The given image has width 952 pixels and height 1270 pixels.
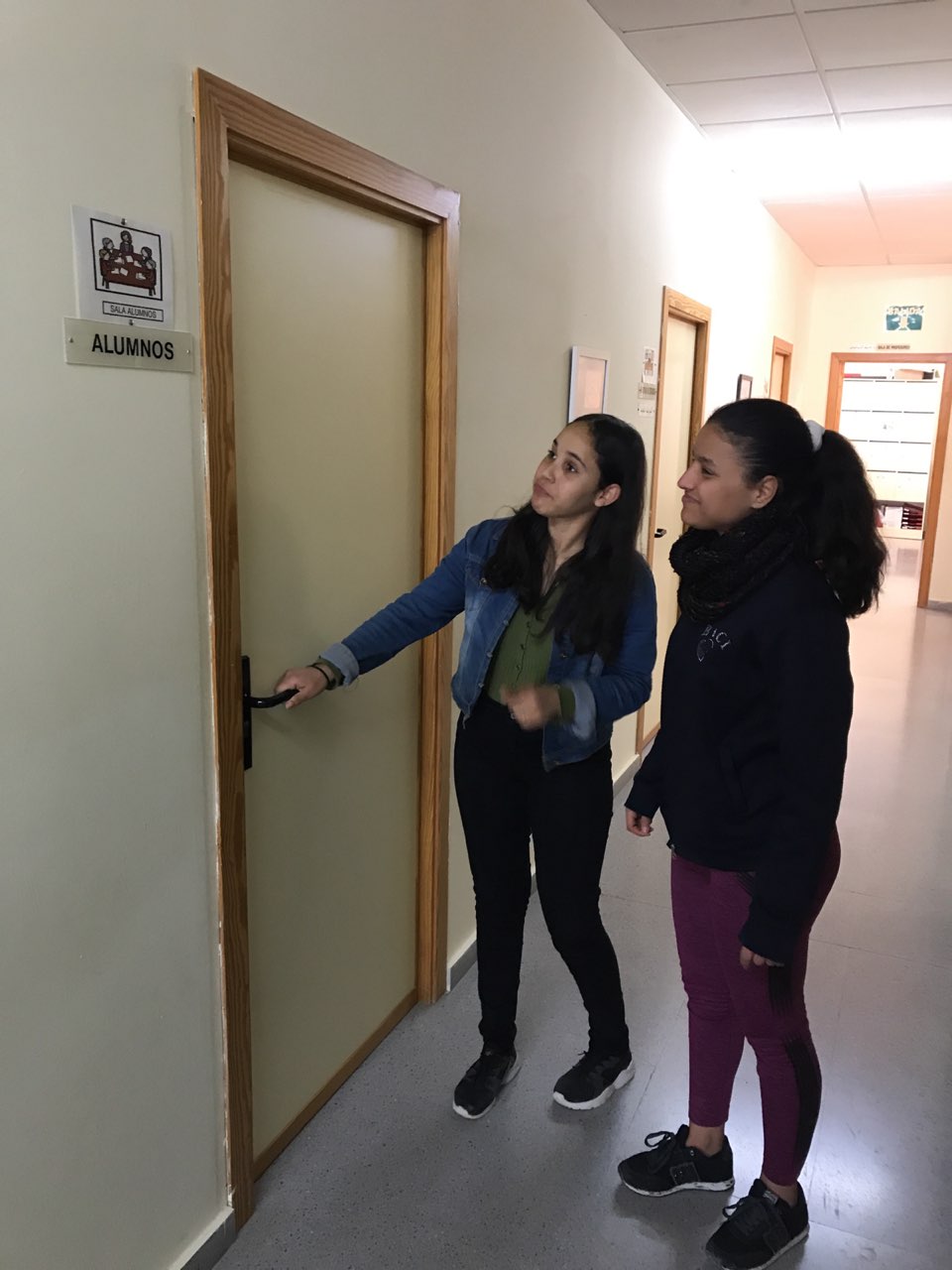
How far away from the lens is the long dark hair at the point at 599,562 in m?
1.84

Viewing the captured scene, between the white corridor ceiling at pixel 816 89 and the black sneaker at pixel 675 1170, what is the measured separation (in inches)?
122

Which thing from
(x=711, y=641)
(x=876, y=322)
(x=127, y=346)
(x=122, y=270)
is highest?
(x=876, y=322)

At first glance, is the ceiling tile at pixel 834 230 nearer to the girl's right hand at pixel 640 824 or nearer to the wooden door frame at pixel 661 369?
the wooden door frame at pixel 661 369

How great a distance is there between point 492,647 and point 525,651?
0.07 m

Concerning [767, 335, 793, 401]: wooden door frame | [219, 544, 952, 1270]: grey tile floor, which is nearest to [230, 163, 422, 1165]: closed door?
[219, 544, 952, 1270]: grey tile floor

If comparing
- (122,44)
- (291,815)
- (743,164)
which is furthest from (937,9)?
(291,815)

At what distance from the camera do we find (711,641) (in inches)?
63.6

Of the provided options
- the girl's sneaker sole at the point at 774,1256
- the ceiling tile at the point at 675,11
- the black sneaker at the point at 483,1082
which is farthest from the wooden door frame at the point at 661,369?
the girl's sneaker sole at the point at 774,1256

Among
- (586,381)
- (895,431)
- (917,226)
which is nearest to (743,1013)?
(586,381)

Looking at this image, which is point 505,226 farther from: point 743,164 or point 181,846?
point 743,164

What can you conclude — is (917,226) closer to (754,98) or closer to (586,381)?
(754,98)

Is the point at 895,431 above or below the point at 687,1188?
above

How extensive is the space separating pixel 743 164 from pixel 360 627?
4.13 meters

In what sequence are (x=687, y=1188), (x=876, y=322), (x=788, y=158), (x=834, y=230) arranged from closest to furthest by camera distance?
(x=687, y=1188) < (x=788, y=158) < (x=834, y=230) < (x=876, y=322)
